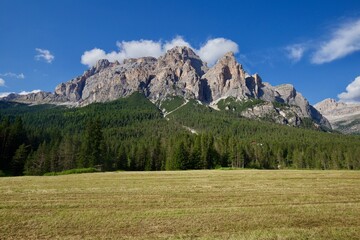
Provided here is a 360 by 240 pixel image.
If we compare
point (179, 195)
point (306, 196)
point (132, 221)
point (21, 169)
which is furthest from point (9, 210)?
point (21, 169)

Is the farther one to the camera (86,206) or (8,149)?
(8,149)

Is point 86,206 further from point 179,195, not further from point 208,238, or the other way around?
point 208,238

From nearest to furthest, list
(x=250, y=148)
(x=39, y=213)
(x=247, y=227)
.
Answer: (x=247, y=227) → (x=39, y=213) → (x=250, y=148)

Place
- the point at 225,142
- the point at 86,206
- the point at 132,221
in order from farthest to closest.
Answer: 1. the point at 225,142
2. the point at 86,206
3. the point at 132,221

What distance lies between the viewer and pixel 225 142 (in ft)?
388

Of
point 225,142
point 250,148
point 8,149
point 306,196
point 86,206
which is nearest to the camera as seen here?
point 86,206

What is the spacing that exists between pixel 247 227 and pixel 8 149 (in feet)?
297

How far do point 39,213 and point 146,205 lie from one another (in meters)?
7.33

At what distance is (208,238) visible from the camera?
1312cm

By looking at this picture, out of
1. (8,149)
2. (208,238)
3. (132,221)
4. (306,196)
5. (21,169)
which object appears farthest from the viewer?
(8,149)

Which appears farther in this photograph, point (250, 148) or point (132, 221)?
point (250, 148)

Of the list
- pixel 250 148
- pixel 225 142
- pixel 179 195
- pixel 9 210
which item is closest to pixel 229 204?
pixel 179 195

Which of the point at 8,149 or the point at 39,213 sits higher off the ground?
the point at 8,149

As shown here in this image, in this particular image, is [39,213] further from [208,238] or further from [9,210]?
[208,238]
